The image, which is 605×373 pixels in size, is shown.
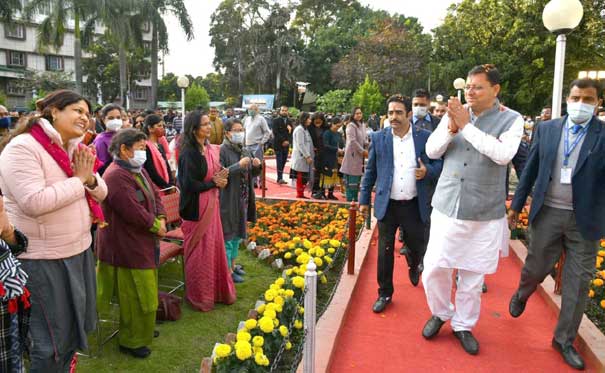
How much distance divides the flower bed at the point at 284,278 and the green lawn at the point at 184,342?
306 millimetres

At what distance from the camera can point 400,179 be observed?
4.37 meters

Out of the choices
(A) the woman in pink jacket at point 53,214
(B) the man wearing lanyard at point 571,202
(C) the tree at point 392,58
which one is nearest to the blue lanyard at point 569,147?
(B) the man wearing lanyard at point 571,202

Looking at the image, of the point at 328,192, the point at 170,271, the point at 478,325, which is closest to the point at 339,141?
the point at 328,192

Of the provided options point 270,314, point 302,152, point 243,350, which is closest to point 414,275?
point 270,314

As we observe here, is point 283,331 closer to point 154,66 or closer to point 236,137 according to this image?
point 236,137

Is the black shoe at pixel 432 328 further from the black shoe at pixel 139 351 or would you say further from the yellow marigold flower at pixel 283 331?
the black shoe at pixel 139 351

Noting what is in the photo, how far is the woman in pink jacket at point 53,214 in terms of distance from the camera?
2.56 metres

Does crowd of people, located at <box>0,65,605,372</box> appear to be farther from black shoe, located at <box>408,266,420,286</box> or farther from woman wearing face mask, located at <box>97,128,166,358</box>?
black shoe, located at <box>408,266,420,286</box>

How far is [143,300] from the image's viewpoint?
3.71 meters

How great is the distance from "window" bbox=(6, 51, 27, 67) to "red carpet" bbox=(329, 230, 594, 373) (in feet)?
172

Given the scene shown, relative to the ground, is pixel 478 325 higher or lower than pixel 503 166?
lower

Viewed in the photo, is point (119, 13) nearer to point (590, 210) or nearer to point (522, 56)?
point (522, 56)

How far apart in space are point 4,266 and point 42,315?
0.73 metres

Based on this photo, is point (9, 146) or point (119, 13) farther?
point (119, 13)
